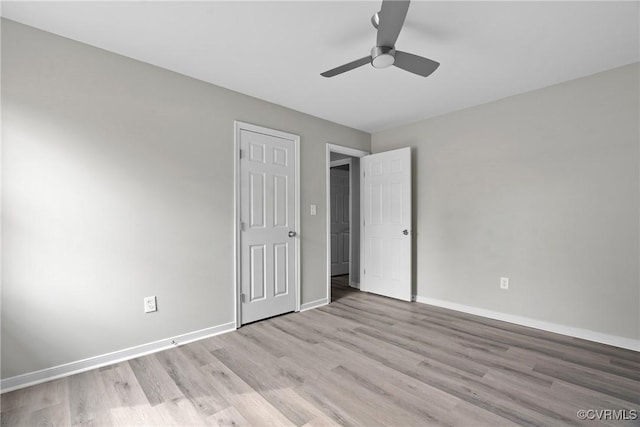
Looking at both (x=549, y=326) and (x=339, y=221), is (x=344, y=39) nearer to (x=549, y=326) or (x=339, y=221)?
(x=549, y=326)

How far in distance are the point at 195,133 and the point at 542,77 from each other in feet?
10.5

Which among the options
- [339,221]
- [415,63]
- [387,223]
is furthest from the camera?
[339,221]

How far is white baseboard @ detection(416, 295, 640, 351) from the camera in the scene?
8.42ft

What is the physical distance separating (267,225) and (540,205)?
278 centimetres

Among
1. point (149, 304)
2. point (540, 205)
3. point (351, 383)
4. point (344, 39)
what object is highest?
point (344, 39)

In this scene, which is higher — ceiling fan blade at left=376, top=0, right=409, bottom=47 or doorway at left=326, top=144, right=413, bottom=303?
ceiling fan blade at left=376, top=0, right=409, bottom=47

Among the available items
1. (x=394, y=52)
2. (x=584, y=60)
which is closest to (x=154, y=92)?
(x=394, y=52)

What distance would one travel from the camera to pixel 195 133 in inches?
109

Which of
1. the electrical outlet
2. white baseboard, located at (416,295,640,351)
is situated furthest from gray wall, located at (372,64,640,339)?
the electrical outlet

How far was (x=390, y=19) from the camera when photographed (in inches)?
63.0

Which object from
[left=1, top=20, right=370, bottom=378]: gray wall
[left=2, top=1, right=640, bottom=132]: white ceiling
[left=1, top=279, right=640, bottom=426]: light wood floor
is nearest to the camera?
[left=1, top=279, right=640, bottom=426]: light wood floor

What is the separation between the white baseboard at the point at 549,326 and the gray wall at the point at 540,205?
0.05 m

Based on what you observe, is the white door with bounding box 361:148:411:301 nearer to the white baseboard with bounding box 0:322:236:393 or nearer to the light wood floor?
the light wood floor

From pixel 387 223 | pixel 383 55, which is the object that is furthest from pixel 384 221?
pixel 383 55
